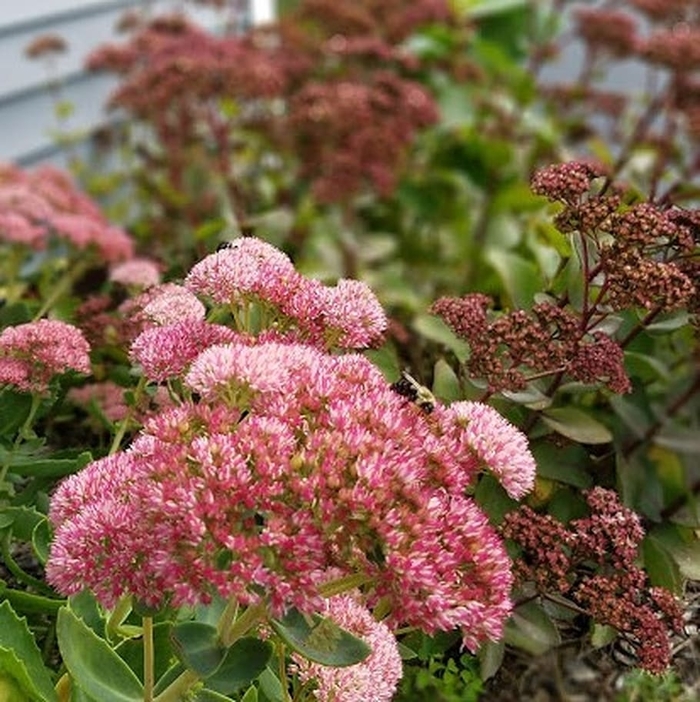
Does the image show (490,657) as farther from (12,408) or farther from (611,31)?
(611,31)

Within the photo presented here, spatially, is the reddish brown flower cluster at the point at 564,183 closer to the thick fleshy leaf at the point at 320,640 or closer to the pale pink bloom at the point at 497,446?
the pale pink bloom at the point at 497,446

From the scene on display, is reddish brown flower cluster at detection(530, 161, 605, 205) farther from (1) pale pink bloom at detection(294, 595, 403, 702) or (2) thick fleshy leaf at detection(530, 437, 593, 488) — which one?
(1) pale pink bloom at detection(294, 595, 403, 702)

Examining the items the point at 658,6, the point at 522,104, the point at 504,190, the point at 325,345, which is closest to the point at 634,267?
the point at 325,345

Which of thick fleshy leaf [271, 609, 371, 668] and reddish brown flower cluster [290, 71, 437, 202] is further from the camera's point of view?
reddish brown flower cluster [290, 71, 437, 202]

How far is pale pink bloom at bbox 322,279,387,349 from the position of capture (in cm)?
118

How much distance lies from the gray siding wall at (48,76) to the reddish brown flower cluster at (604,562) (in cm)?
243

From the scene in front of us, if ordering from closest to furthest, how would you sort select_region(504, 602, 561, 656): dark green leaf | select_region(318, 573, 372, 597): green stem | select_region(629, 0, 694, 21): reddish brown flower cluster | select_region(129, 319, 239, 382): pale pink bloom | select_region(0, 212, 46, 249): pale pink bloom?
select_region(318, 573, 372, 597): green stem
select_region(129, 319, 239, 382): pale pink bloom
select_region(504, 602, 561, 656): dark green leaf
select_region(0, 212, 46, 249): pale pink bloom
select_region(629, 0, 694, 21): reddish brown flower cluster

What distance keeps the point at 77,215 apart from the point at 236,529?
66.5 inches

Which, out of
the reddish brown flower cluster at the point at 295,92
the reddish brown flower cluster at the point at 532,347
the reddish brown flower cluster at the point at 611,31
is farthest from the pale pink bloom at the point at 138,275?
the reddish brown flower cluster at the point at 611,31

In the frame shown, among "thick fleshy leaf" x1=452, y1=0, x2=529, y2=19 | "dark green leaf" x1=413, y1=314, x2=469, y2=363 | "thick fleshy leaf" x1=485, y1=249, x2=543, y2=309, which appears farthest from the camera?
"thick fleshy leaf" x1=452, y1=0, x2=529, y2=19

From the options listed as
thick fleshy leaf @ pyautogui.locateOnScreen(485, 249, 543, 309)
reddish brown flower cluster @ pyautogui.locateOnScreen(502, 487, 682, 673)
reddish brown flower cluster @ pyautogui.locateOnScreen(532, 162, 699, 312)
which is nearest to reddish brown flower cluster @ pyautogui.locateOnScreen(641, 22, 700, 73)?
thick fleshy leaf @ pyautogui.locateOnScreen(485, 249, 543, 309)

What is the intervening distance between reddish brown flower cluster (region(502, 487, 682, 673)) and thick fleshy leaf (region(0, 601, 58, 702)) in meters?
0.45

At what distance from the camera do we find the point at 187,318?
4.03 feet

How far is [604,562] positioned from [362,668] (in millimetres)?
298
